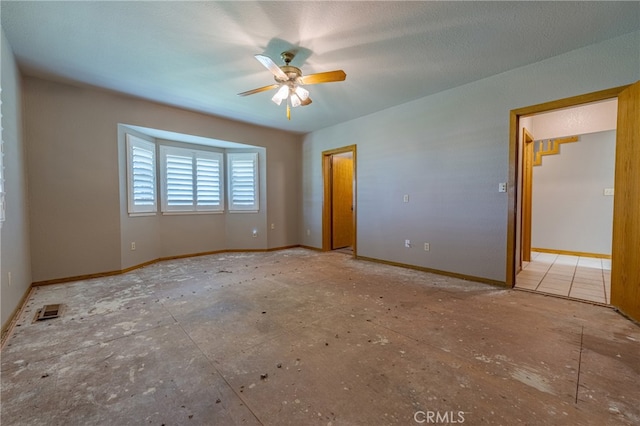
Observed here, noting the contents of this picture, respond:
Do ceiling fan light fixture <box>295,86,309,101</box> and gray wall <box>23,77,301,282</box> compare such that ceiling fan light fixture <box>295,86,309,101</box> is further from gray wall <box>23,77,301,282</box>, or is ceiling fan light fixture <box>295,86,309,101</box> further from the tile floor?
the tile floor

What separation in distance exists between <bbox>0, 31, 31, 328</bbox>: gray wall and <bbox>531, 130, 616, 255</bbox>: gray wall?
808 cm

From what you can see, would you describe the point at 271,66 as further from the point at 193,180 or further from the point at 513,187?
the point at 193,180

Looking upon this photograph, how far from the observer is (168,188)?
4.98m

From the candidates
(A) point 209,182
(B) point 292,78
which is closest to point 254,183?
(A) point 209,182

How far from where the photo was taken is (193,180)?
529 centimetres

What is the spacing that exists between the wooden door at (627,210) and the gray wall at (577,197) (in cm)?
313

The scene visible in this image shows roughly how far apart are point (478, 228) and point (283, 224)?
3966 mm

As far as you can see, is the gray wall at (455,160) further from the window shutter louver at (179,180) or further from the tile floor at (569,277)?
the window shutter louver at (179,180)

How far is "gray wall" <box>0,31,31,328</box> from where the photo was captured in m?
2.39

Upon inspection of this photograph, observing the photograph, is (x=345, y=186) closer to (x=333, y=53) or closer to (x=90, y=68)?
(x=333, y=53)

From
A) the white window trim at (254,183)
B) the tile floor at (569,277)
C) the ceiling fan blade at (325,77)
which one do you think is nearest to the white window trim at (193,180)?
→ the white window trim at (254,183)

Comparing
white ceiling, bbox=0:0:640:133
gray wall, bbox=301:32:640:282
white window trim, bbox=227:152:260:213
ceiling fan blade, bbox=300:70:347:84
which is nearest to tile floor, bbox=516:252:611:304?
gray wall, bbox=301:32:640:282

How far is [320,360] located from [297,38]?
2803mm

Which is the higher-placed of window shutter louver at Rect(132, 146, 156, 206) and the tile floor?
window shutter louver at Rect(132, 146, 156, 206)
